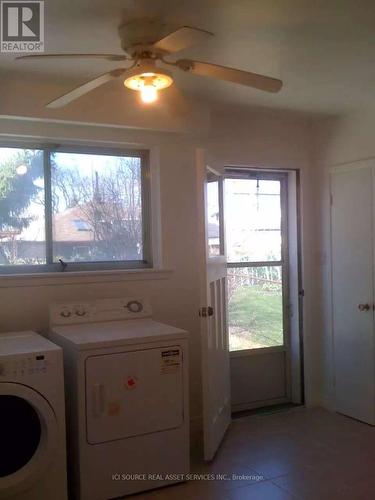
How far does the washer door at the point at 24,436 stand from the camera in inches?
95.2

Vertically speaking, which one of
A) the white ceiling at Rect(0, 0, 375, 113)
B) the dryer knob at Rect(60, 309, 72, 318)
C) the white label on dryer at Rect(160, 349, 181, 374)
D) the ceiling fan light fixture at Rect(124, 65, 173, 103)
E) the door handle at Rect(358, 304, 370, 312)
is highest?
the white ceiling at Rect(0, 0, 375, 113)

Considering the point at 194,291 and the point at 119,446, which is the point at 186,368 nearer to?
the point at 119,446

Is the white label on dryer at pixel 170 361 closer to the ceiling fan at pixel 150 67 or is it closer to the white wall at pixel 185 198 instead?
the white wall at pixel 185 198

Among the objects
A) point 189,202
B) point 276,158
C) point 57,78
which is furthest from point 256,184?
point 57,78

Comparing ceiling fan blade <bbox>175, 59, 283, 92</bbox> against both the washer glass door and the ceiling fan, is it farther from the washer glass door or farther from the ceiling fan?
the washer glass door

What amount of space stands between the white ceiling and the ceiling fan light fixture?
0.24 m

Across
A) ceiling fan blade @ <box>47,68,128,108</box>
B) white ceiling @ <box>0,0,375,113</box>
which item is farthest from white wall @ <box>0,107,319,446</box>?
ceiling fan blade @ <box>47,68,128,108</box>

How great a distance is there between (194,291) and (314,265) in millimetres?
1112

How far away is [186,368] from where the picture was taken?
2904mm

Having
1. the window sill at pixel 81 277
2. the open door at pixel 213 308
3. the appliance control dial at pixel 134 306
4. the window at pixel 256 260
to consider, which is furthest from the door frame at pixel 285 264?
the appliance control dial at pixel 134 306

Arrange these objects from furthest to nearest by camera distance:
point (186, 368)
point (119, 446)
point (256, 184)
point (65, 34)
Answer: point (256, 184) → point (186, 368) → point (119, 446) → point (65, 34)

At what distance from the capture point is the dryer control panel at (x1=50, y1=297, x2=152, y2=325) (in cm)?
311

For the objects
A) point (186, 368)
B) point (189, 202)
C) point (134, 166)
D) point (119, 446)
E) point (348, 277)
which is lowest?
point (119, 446)

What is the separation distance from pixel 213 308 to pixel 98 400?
3.16 feet
